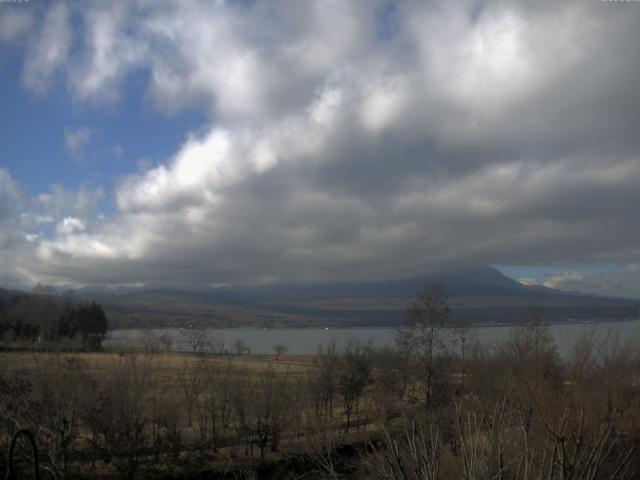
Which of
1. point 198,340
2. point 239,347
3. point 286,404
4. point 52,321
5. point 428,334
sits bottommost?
point 286,404

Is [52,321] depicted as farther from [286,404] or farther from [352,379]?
[286,404]

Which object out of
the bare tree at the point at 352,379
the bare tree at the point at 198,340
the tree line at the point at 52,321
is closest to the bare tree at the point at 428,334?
the bare tree at the point at 352,379

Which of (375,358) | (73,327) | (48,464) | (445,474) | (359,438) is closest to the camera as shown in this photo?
(445,474)

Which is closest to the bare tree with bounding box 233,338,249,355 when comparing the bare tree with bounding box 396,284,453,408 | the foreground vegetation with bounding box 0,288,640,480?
the foreground vegetation with bounding box 0,288,640,480

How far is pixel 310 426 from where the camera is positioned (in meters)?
30.6

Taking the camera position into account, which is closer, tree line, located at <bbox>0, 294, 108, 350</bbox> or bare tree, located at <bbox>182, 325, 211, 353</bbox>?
bare tree, located at <bbox>182, 325, 211, 353</bbox>

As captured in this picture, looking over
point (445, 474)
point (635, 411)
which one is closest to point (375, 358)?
point (635, 411)

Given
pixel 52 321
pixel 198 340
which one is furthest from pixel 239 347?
pixel 52 321

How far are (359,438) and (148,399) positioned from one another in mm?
12886

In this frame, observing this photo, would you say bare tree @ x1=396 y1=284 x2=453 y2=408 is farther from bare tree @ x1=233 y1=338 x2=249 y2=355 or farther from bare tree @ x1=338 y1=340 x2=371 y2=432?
bare tree @ x1=233 y1=338 x2=249 y2=355

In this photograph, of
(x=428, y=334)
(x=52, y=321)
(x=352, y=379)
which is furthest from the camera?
(x=52, y=321)

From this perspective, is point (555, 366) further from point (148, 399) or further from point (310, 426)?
point (148, 399)

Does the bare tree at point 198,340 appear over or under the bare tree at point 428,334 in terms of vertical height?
under

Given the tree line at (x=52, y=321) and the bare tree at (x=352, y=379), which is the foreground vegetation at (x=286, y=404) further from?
the tree line at (x=52, y=321)
